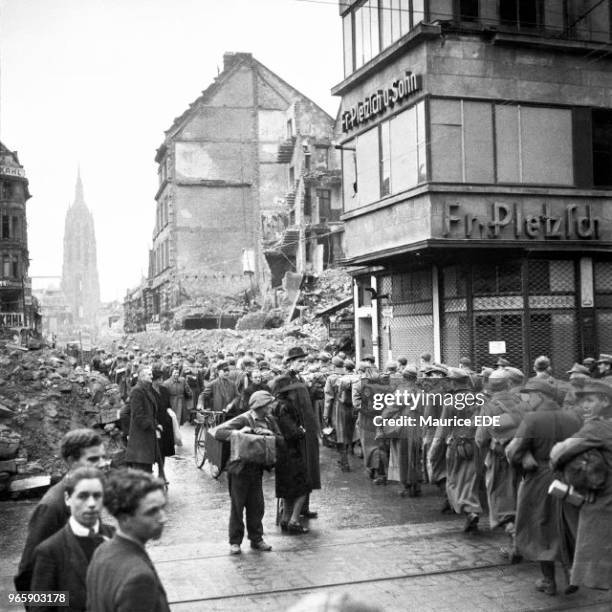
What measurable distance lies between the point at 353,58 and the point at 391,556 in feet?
50.2

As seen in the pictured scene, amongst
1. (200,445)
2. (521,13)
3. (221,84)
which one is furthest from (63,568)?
(221,84)

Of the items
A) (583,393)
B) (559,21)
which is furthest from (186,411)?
(583,393)

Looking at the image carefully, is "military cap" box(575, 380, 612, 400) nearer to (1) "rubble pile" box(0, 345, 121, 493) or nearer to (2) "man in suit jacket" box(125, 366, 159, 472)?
(2) "man in suit jacket" box(125, 366, 159, 472)

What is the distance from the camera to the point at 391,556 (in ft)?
28.1

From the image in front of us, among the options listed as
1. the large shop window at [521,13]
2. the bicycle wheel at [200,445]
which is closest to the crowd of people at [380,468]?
the bicycle wheel at [200,445]

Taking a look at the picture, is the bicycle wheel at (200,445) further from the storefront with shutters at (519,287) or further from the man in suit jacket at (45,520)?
the man in suit jacket at (45,520)

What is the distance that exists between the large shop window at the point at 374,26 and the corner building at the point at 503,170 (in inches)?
3.7

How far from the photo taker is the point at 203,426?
15.9 metres

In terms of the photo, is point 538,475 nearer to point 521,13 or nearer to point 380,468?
point 380,468

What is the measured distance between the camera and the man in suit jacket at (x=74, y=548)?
4293 millimetres

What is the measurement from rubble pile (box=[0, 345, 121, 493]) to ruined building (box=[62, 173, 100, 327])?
154968 millimetres

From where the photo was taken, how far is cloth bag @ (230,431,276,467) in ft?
29.1

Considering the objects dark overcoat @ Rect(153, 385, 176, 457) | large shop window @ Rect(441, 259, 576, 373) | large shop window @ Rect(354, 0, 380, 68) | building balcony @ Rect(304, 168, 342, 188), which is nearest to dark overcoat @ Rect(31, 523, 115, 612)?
dark overcoat @ Rect(153, 385, 176, 457)

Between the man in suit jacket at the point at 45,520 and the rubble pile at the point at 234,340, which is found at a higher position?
the rubble pile at the point at 234,340
